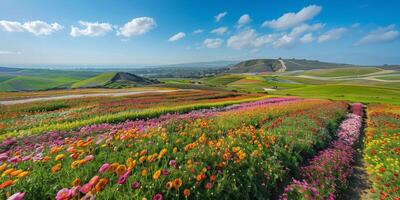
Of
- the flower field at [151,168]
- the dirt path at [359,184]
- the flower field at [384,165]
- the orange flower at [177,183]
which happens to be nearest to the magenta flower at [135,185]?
the flower field at [151,168]

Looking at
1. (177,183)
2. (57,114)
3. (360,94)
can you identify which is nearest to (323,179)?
(177,183)

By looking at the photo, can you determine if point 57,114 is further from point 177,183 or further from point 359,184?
point 359,184

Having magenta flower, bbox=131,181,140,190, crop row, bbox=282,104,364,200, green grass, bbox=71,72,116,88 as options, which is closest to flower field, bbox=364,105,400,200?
crop row, bbox=282,104,364,200

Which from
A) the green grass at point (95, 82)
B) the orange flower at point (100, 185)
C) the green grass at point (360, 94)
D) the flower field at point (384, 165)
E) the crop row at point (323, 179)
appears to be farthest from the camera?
the green grass at point (95, 82)

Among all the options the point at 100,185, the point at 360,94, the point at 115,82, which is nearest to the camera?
the point at 100,185

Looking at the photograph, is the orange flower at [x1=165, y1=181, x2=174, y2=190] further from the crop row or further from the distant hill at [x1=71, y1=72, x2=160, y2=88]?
the distant hill at [x1=71, y1=72, x2=160, y2=88]

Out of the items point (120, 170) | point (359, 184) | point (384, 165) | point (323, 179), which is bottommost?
point (359, 184)

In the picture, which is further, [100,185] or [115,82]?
[115,82]

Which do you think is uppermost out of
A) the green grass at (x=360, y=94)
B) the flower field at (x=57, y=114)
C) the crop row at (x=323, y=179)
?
the crop row at (x=323, y=179)

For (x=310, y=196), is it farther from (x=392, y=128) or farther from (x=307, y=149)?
(x=392, y=128)

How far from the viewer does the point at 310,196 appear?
171 inches

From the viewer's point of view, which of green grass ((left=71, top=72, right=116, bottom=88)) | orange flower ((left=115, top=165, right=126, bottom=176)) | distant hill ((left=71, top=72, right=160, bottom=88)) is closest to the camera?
orange flower ((left=115, top=165, right=126, bottom=176))

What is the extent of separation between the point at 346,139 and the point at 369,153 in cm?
183

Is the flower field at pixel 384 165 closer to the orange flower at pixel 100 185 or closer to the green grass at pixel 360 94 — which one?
the orange flower at pixel 100 185
